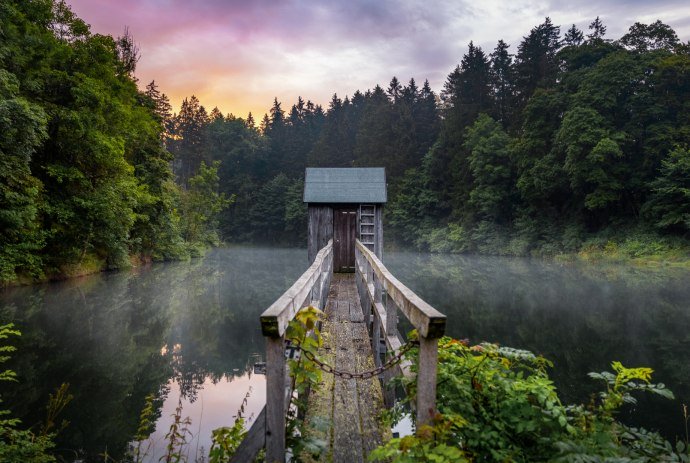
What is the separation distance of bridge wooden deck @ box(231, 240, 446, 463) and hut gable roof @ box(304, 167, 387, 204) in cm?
756

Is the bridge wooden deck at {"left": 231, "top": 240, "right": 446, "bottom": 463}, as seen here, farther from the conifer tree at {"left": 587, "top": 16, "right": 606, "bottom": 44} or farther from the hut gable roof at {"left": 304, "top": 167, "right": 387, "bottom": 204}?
the conifer tree at {"left": 587, "top": 16, "right": 606, "bottom": 44}

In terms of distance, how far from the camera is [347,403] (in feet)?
12.9

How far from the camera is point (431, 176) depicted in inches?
1614

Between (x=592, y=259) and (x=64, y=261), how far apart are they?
2767cm

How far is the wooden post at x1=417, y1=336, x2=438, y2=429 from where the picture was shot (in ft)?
7.53

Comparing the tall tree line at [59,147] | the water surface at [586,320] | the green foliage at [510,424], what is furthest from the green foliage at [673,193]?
the tall tree line at [59,147]

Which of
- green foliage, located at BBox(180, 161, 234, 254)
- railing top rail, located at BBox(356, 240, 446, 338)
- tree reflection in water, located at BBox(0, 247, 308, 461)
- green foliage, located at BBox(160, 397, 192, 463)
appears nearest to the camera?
railing top rail, located at BBox(356, 240, 446, 338)

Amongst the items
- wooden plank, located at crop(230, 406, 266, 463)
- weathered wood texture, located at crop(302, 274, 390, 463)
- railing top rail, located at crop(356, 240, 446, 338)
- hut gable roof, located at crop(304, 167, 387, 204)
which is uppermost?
hut gable roof, located at crop(304, 167, 387, 204)

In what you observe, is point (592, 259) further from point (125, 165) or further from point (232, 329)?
point (125, 165)

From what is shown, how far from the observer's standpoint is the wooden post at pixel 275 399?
91.9 inches

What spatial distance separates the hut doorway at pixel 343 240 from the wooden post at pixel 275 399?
1198 centimetres

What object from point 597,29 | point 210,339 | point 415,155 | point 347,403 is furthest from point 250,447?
point 415,155

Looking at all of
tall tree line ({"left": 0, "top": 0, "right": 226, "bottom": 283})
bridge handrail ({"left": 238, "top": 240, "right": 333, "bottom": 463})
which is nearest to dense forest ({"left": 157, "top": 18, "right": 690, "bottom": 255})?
bridge handrail ({"left": 238, "top": 240, "right": 333, "bottom": 463})

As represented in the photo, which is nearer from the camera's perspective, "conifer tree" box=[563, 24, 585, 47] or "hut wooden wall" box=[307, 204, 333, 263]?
"hut wooden wall" box=[307, 204, 333, 263]
